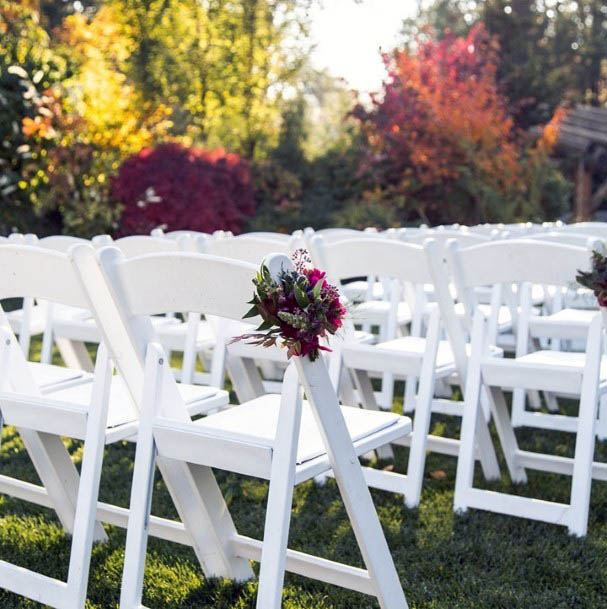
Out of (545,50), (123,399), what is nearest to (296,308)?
(123,399)

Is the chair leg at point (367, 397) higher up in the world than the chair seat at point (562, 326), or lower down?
lower down

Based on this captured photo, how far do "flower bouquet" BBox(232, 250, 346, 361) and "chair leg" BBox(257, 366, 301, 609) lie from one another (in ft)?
0.38

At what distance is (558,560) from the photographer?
3.05 m

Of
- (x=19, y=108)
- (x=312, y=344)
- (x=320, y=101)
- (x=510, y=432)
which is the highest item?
(x=320, y=101)

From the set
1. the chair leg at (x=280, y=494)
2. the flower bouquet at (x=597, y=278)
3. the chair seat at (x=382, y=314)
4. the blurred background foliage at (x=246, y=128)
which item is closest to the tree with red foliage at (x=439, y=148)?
the blurred background foliage at (x=246, y=128)

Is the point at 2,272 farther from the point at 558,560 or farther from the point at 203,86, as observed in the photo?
the point at 203,86

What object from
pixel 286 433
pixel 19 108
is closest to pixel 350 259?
pixel 286 433

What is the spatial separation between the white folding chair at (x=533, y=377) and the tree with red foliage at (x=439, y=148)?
33.2 ft

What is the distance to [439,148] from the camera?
14.0 meters

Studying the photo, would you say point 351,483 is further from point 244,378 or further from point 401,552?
point 244,378

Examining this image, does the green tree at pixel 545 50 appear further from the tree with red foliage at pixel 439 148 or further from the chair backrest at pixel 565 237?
the chair backrest at pixel 565 237

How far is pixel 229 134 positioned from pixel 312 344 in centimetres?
1476

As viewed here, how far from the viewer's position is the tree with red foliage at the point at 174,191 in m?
11.5

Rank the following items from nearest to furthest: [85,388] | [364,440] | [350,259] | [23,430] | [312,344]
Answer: [312,344]
[364,440]
[23,430]
[85,388]
[350,259]
